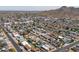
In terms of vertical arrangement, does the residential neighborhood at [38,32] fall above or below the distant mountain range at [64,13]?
below

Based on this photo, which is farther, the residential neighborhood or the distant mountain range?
the distant mountain range

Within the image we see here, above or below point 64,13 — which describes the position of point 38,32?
below

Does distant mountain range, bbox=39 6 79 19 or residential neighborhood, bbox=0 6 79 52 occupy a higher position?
distant mountain range, bbox=39 6 79 19

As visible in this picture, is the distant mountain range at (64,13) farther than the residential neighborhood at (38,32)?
Yes
